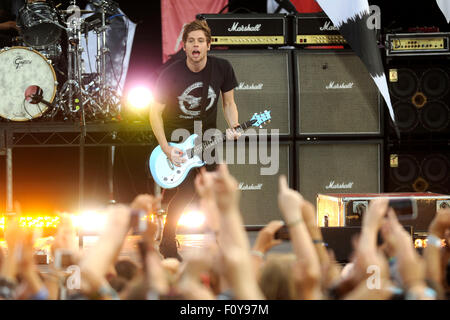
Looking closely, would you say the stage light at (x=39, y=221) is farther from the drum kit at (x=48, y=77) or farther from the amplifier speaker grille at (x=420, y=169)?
the amplifier speaker grille at (x=420, y=169)

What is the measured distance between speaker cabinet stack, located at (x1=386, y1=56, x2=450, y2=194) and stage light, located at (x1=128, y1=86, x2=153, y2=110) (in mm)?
Result: 2327

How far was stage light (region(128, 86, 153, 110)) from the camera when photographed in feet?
17.6

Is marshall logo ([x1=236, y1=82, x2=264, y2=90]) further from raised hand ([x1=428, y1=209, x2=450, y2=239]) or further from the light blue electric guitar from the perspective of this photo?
raised hand ([x1=428, y1=209, x2=450, y2=239])

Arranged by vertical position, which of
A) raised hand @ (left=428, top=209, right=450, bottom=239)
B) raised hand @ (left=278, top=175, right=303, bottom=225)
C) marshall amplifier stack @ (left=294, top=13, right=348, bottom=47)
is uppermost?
marshall amplifier stack @ (left=294, top=13, right=348, bottom=47)

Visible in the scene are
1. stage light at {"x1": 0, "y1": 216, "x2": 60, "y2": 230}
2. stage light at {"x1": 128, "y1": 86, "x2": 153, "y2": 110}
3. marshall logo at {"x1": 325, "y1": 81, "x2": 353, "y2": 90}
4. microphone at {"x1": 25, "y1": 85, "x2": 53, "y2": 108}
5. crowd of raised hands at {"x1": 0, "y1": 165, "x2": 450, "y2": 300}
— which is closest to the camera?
crowd of raised hands at {"x1": 0, "y1": 165, "x2": 450, "y2": 300}

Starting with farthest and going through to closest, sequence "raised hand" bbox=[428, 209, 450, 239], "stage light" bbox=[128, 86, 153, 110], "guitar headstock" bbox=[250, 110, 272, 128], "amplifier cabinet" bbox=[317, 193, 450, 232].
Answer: "stage light" bbox=[128, 86, 153, 110]
"guitar headstock" bbox=[250, 110, 272, 128]
"amplifier cabinet" bbox=[317, 193, 450, 232]
"raised hand" bbox=[428, 209, 450, 239]

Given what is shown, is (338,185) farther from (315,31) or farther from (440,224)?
(440,224)

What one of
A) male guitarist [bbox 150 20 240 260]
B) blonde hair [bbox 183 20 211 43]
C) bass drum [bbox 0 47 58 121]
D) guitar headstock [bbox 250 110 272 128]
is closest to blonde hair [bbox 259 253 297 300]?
male guitarist [bbox 150 20 240 260]

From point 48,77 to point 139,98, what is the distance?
910 mm

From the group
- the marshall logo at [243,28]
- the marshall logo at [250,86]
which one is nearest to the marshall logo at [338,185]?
the marshall logo at [250,86]

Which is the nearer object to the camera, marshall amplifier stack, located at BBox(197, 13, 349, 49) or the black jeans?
the black jeans

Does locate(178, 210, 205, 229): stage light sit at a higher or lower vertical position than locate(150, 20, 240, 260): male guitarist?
lower

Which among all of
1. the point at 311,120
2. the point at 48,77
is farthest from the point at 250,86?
the point at 48,77

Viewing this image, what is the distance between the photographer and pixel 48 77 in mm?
5043
